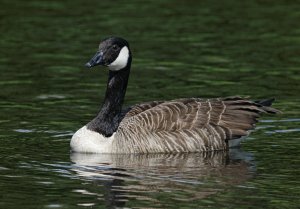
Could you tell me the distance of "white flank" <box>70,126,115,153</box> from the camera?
69.9ft

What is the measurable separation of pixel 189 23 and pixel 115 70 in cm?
1158

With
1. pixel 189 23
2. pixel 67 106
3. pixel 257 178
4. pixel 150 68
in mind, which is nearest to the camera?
pixel 257 178

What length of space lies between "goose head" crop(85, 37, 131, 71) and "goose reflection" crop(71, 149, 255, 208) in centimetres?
178

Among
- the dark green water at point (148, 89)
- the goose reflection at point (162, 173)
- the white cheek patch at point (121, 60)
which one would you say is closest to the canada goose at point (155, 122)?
the white cheek patch at point (121, 60)

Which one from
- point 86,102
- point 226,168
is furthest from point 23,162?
point 86,102

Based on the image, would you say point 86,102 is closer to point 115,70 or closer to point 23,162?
point 115,70

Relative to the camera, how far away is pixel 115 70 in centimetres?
2189

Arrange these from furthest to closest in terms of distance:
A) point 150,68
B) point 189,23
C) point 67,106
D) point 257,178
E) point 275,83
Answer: point 189,23
point 150,68
point 275,83
point 67,106
point 257,178

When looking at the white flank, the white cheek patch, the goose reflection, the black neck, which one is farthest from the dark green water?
the white cheek patch

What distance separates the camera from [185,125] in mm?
21766

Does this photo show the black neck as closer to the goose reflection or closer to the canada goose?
the canada goose

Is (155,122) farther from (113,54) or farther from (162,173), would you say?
(162,173)

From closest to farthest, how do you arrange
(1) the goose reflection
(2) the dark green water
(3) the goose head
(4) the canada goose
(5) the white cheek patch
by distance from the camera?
(1) the goose reflection
(2) the dark green water
(3) the goose head
(4) the canada goose
(5) the white cheek patch

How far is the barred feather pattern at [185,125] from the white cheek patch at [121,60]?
3.03 ft
